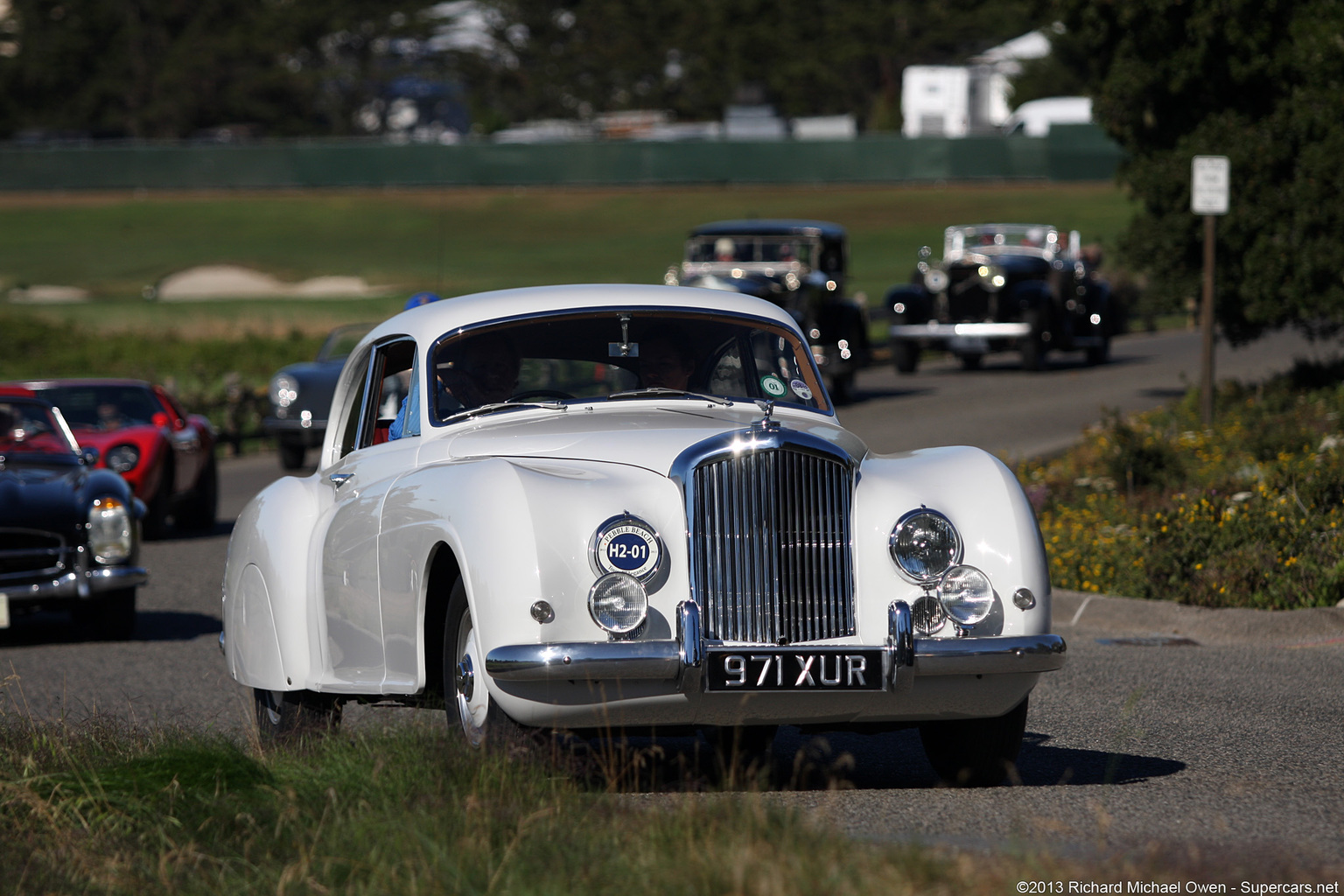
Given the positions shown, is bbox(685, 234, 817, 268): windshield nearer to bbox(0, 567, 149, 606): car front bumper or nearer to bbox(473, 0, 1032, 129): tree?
bbox(0, 567, 149, 606): car front bumper

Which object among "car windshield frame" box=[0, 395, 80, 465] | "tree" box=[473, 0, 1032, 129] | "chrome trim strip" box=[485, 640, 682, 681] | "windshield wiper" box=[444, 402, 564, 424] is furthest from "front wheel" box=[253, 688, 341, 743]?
"tree" box=[473, 0, 1032, 129]

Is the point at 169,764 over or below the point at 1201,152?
below

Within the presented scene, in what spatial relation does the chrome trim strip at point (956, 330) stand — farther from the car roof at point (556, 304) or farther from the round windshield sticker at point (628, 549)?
the round windshield sticker at point (628, 549)

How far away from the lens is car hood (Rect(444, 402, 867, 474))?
5969mm

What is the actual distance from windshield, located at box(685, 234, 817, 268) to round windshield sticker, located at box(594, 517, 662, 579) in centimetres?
2036

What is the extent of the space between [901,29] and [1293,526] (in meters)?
81.9

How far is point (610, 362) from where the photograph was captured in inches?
273

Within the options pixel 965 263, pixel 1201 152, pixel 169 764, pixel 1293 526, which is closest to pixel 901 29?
pixel 965 263

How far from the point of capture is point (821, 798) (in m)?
5.83

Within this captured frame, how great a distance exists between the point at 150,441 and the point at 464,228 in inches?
1895

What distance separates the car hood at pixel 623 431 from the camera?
597 cm

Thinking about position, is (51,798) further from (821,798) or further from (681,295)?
(681,295)

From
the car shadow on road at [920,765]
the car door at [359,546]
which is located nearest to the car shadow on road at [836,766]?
the car shadow on road at [920,765]

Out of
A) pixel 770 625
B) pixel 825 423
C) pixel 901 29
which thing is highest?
pixel 901 29
